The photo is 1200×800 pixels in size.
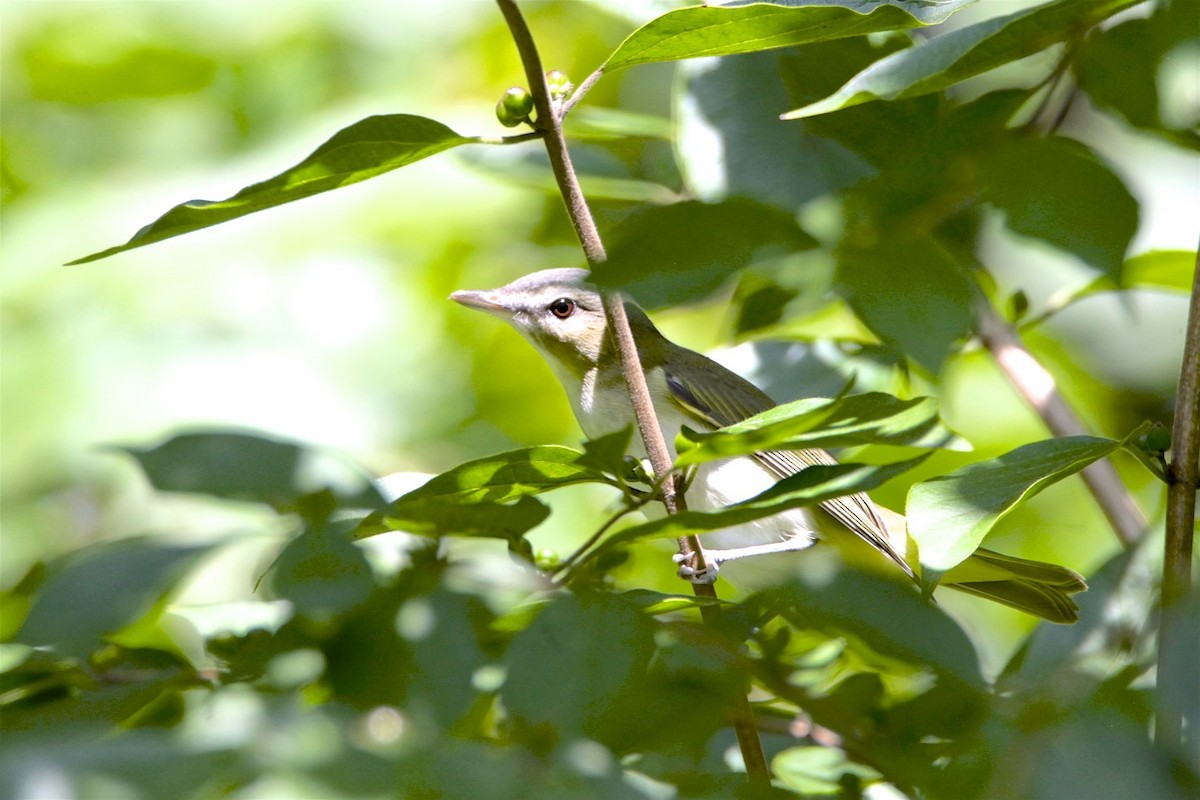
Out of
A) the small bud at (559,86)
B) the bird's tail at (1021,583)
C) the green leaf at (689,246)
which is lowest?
the bird's tail at (1021,583)

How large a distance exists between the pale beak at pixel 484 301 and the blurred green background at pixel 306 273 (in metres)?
0.24

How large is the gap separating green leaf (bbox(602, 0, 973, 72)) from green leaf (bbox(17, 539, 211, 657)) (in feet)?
1.88

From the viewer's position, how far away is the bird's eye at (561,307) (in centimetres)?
238

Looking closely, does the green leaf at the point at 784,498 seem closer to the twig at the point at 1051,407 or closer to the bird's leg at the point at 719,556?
the bird's leg at the point at 719,556

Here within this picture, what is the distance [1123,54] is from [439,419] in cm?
174

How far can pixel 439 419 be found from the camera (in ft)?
9.25

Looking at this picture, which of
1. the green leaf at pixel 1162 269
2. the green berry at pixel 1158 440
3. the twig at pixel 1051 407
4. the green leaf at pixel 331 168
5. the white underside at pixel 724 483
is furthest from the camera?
the white underside at pixel 724 483

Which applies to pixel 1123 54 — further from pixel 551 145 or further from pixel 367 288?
pixel 367 288

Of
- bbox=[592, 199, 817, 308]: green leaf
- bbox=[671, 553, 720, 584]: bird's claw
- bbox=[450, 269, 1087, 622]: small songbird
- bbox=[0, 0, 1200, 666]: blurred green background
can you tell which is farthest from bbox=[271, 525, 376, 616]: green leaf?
bbox=[0, 0, 1200, 666]: blurred green background

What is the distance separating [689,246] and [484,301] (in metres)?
1.53

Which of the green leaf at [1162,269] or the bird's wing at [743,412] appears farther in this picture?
the bird's wing at [743,412]

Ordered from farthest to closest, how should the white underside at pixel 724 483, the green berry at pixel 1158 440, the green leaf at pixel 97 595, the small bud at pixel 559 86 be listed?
the white underside at pixel 724 483
the small bud at pixel 559 86
the green berry at pixel 1158 440
the green leaf at pixel 97 595

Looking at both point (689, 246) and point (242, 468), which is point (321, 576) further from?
point (689, 246)

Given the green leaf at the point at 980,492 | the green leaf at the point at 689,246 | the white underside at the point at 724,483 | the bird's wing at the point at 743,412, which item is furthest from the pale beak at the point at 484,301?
the green leaf at the point at 689,246
